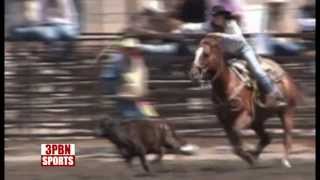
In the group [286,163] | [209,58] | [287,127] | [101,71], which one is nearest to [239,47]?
[209,58]

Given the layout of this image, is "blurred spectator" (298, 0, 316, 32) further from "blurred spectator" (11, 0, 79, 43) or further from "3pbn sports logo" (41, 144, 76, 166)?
"3pbn sports logo" (41, 144, 76, 166)

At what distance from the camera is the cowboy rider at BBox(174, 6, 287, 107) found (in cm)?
1168

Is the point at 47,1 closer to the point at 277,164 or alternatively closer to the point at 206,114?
the point at 206,114

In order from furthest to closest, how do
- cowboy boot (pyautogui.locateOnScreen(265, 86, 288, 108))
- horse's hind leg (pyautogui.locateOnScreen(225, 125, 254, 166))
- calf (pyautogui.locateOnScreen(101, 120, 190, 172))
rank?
1. cowboy boot (pyautogui.locateOnScreen(265, 86, 288, 108))
2. horse's hind leg (pyautogui.locateOnScreen(225, 125, 254, 166))
3. calf (pyautogui.locateOnScreen(101, 120, 190, 172))

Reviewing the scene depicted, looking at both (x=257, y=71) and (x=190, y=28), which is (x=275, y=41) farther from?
(x=257, y=71)

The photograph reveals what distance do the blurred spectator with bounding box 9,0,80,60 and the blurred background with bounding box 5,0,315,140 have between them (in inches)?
0.6

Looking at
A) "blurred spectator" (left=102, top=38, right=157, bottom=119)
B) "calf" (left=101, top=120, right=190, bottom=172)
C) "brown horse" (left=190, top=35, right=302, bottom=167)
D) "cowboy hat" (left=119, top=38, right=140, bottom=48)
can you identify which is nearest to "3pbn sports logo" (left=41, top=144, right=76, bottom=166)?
"calf" (left=101, top=120, right=190, bottom=172)

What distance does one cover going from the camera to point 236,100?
11.6m

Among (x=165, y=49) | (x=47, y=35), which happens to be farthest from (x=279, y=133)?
(x=47, y=35)

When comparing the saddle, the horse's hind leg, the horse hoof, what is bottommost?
the horse hoof

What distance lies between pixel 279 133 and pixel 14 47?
3208 mm

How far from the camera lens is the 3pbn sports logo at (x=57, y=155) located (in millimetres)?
10584

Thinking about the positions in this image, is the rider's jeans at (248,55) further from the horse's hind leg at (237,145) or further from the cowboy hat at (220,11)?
the horse's hind leg at (237,145)

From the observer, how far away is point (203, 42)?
456 inches
